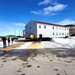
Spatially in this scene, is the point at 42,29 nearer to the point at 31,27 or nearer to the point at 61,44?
the point at 31,27

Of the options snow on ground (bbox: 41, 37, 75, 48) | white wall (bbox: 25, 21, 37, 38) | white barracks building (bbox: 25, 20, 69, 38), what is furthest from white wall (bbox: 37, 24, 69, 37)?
snow on ground (bbox: 41, 37, 75, 48)

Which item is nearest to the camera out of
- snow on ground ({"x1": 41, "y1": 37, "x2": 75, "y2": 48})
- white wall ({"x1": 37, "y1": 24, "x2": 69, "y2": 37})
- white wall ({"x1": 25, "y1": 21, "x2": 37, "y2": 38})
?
snow on ground ({"x1": 41, "y1": 37, "x2": 75, "y2": 48})

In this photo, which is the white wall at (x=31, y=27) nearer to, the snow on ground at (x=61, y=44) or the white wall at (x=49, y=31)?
the white wall at (x=49, y=31)

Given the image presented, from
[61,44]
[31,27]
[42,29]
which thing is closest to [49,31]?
[42,29]

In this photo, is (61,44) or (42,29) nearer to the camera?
(61,44)

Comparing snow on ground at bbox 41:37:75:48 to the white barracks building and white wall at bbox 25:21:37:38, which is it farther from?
white wall at bbox 25:21:37:38

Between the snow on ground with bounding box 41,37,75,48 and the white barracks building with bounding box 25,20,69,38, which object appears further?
the white barracks building with bounding box 25,20,69,38

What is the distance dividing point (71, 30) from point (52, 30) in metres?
32.3

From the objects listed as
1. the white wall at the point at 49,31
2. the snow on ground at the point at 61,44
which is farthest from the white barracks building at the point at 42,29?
the snow on ground at the point at 61,44

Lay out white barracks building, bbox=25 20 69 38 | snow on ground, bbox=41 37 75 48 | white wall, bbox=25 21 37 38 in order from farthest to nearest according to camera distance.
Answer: white wall, bbox=25 21 37 38, white barracks building, bbox=25 20 69 38, snow on ground, bbox=41 37 75 48

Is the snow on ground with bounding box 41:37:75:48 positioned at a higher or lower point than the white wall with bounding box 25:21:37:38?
lower

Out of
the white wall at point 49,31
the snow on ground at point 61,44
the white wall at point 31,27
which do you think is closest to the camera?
the snow on ground at point 61,44

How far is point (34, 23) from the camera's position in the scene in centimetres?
5341

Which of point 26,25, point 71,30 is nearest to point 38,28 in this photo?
point 26,25
